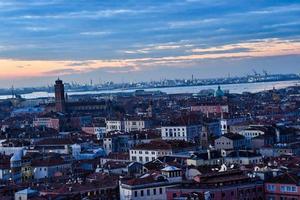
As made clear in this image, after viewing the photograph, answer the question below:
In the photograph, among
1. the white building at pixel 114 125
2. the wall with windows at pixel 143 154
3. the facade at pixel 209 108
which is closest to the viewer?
the wall with windows at pixel 143 154

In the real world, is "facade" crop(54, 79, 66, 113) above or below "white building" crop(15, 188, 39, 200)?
above

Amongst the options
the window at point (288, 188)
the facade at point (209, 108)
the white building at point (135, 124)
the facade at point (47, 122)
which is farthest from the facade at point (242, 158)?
the facade at point (209, 108)

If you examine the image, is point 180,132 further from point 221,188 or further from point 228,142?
point 221,188

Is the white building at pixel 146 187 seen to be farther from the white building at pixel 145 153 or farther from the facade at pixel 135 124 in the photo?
the facade at pixel 135 124

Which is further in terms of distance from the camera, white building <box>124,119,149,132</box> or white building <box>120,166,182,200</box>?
white building <box>124,119,149,132</box>

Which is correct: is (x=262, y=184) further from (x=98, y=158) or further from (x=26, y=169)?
(x=98, y=158)

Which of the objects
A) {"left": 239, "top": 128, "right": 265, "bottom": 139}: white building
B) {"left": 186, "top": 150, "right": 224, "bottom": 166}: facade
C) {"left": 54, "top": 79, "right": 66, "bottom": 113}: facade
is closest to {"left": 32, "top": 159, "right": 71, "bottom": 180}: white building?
{"left": 186, "top": 150, "right": 224, "bottom": 166}: facade

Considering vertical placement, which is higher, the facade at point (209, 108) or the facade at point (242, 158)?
the facade at point (209, 108)

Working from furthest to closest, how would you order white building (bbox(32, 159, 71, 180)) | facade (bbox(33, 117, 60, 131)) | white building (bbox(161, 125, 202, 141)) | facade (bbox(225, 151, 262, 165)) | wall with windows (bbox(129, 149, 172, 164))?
facade (bbox(33, 117, 60, 131))
white building (bbox(161, 125, 202, 141))
wall with windows (bbox(129, 149, 172, 164))
white building (bbox(32, 159, 71, 180))
facade (bbox(225, 151, 262, 165))

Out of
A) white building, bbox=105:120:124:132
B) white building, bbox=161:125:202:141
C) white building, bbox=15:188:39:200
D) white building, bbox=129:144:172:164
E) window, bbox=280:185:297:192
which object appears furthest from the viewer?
white building, bbox=105:120:124:132

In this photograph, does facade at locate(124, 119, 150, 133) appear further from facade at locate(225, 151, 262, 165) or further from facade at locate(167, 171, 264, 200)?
facade at locate(167, 171, 264, 200)

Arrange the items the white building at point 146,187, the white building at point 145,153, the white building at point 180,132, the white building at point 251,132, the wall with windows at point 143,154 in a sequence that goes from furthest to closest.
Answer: the white building at point 180,132 < the white building at point 251,132 < the wall with windows at point 143,154 < the white building at point 145,153 < the white building at point 146,187
